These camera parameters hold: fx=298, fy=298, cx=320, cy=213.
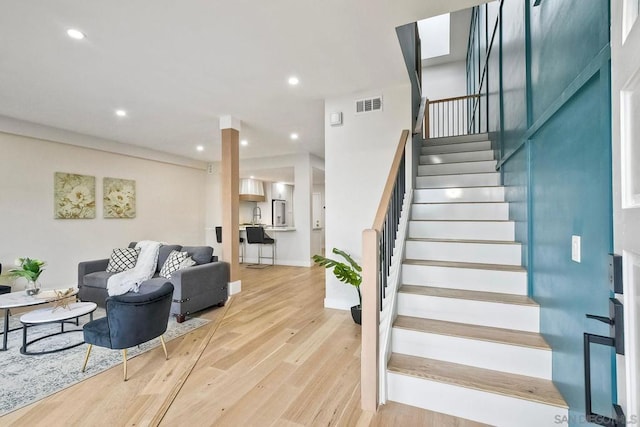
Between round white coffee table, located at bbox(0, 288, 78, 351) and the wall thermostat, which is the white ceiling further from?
round white coffee table, located at bbox(0, 288, 78, 351)

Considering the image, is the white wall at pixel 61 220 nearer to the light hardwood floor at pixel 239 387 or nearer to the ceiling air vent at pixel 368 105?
the light hardwood floor at pixel 239 387

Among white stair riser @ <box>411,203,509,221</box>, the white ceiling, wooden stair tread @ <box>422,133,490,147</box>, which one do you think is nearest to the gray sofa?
the white ceiling

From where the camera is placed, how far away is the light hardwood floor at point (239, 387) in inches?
70.1

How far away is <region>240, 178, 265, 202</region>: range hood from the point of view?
29.2 feet

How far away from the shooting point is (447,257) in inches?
104

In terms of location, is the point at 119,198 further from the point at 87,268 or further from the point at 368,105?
the point at 368,105

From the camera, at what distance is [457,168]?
3812mm

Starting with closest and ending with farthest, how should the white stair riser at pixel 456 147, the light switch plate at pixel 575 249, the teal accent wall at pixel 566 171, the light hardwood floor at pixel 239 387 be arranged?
the teal accent wall at pixel 566 171
the light switch plate at pixel 575 249
the light hardwood floor at pixel 239 387
the white stair riser at pixel 456 147

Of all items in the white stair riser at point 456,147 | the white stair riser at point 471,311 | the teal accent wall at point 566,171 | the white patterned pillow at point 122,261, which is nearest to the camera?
the teal accent wall at point 566,171

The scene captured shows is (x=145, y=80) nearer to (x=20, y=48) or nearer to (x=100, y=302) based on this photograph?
(x=20, y=48)

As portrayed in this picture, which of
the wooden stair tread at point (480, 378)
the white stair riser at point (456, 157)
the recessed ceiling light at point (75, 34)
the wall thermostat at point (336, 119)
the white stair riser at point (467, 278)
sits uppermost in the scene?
the recessed ceiling light at point (75, 34)

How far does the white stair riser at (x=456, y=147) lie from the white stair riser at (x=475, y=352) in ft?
9.98

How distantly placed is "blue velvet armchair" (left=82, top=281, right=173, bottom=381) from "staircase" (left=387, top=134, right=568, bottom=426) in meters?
1.86

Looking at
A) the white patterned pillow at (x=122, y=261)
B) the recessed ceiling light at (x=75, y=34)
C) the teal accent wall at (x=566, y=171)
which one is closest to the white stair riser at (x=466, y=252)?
the teal accent wall at (x=566, y=171)
